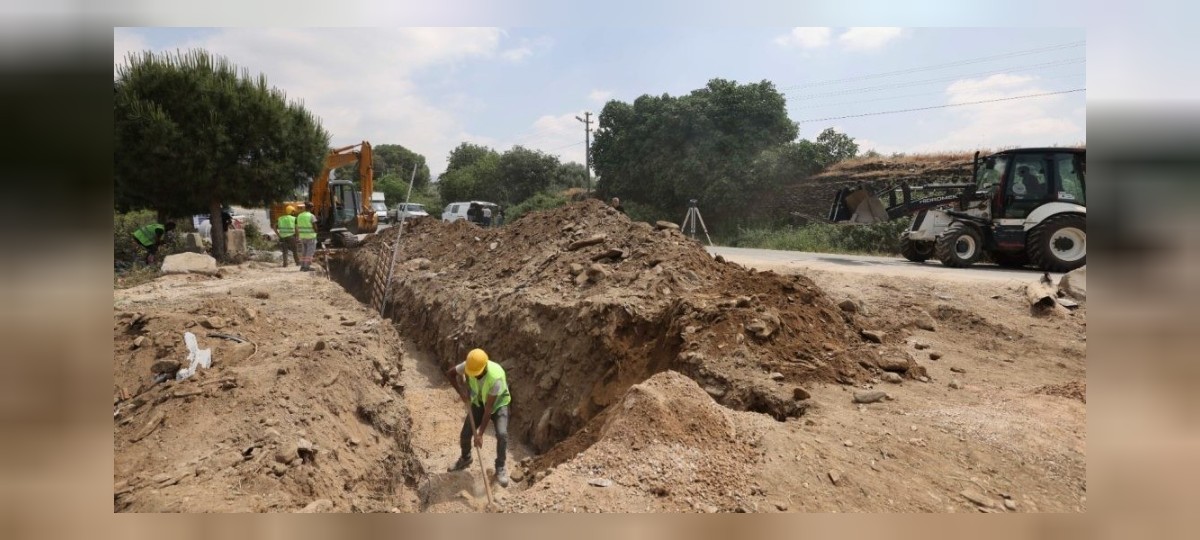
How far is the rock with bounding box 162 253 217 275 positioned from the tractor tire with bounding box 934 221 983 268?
1600 cm

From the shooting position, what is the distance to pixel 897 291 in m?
9.05

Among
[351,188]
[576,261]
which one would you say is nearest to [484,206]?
[351,188]

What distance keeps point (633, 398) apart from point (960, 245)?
972 cm

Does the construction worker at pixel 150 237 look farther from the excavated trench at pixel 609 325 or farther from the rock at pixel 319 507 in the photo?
the rock at pixel 319 507

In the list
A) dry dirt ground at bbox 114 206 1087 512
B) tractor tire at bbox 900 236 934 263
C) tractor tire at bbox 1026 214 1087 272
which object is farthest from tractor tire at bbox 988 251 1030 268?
dry dirt ground at bbox 114 206 1087 512

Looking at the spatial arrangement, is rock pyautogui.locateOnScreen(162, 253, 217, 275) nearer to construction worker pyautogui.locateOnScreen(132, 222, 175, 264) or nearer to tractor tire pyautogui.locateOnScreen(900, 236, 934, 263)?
construction worker pyautogui.locateOnScreen(132, 222, 175, 264)

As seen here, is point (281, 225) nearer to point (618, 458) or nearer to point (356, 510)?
point (356, 510)

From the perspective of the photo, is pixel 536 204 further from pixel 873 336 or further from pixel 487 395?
pixel 487 395

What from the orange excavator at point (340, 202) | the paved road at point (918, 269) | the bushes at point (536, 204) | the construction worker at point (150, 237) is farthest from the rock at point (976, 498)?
the bushes at point (536, 204)

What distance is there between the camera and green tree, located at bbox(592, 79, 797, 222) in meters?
26.2

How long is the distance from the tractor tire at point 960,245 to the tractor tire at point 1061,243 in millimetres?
1024

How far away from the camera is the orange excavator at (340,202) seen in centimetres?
1798

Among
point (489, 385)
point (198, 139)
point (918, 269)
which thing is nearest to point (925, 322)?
point (918, 269)

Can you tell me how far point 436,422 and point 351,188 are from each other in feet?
48.8
